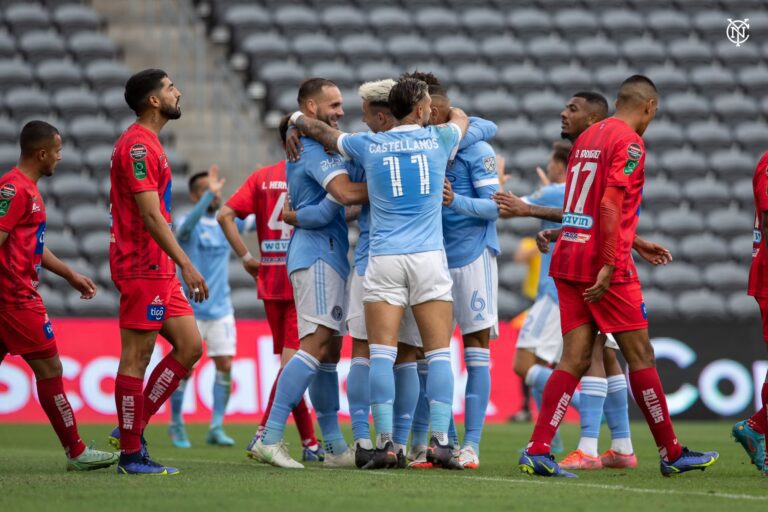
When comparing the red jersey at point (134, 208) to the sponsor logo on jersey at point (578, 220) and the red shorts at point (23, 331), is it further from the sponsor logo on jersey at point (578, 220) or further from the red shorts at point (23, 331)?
the sponsor logo on jersey at point (578, 220)

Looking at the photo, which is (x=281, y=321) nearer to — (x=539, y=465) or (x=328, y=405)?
(x=328, y=405)

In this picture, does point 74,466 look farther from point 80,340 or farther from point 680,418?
point 680,418

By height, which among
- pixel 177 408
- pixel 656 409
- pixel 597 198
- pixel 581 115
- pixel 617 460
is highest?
pixel 581 115

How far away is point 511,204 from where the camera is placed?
7262 millimetres

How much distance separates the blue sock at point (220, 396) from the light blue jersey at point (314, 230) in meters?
3.52

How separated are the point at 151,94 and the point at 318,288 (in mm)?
1572

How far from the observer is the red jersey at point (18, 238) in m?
6.95

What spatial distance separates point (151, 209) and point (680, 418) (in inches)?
367

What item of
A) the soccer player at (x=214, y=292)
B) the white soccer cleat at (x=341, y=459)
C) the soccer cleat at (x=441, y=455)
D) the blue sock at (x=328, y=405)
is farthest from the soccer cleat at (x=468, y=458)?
the soccer player at (x=214, y=292)

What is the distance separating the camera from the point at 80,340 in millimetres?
13273

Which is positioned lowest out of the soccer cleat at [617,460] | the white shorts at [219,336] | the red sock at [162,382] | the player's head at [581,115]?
the soccer cleat at [617,460]

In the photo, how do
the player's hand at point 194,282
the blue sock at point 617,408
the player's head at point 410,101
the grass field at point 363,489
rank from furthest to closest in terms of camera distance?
1. the blue sock at point 617,408
2. the player's head at point 410,101
3. the player's hand at point 194,282
4. the grass field at point 363,489

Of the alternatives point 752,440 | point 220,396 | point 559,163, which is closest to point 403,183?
point 559,163

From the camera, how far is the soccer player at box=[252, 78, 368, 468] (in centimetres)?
720
